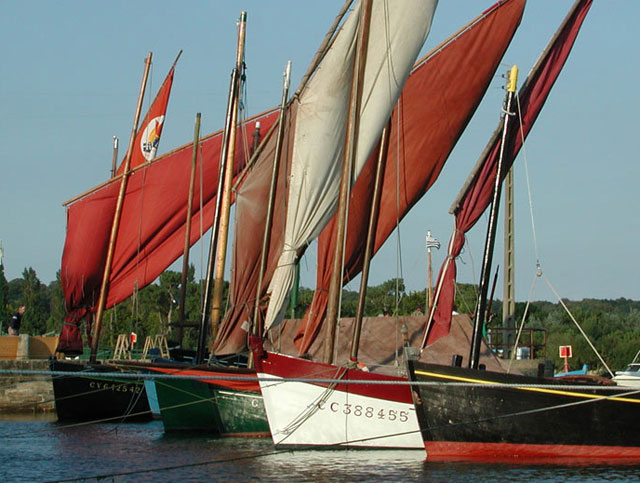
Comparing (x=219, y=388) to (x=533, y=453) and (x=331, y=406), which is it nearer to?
(x=331, y=406)

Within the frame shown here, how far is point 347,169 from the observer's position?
18.2 meters

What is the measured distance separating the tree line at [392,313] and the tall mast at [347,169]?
1298 millimetres

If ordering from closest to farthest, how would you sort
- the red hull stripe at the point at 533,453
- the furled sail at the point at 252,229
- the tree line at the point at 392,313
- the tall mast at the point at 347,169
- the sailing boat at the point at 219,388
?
Result: the red hull stripe at the point at 533,453, the tall mast at the point at 347,169, the furled sail at the point at 252,229, the sailing boat at the point at 219,388, the tree line at the point at 392,313

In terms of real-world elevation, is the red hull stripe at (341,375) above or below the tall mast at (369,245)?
below

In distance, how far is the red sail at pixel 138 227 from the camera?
105 feet

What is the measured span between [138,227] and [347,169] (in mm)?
15323

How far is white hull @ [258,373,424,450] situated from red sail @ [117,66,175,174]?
50.9ft

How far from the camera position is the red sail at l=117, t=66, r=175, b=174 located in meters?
32.9

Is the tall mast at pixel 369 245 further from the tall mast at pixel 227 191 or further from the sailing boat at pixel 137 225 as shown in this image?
the sailing boat at pixel 137 225

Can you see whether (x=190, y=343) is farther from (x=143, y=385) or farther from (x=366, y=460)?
(x=366, y=460)

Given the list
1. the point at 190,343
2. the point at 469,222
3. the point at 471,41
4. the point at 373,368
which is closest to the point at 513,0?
the point at 471,41

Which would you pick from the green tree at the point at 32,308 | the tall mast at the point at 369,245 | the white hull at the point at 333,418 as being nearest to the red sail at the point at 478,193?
the tall mast at the point at 369,245

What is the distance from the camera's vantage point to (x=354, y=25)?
1902cm

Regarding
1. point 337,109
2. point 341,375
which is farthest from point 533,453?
point 337,109
